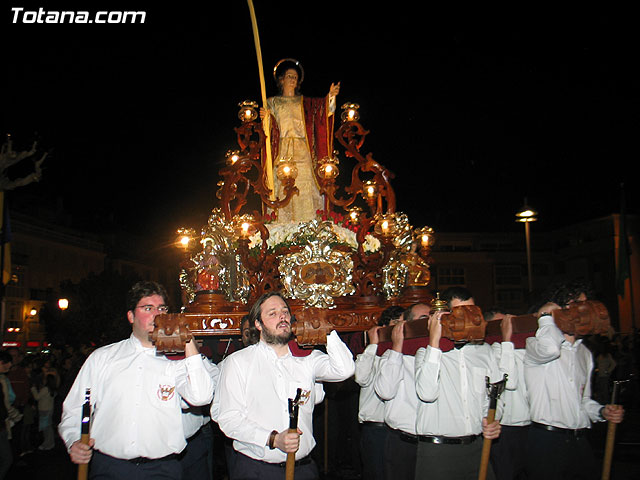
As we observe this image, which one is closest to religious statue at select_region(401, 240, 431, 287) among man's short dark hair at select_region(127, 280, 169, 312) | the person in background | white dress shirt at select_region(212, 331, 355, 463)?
the person in background

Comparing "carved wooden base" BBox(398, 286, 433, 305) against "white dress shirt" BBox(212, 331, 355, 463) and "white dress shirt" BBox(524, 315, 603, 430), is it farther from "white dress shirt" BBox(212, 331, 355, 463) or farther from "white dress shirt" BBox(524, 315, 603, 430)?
"white dress shirt" BBox(212, 331, 355, 463)

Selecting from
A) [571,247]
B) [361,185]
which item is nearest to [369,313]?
[361,185]

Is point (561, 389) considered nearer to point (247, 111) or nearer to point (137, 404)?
point (137, 404)

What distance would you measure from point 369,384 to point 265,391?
1.82 metres

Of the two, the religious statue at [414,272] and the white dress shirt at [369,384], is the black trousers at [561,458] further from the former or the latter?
the religious statue at [414,272]

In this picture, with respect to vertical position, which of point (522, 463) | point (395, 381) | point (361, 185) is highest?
point (361, 185)

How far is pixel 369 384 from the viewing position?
5172 mm

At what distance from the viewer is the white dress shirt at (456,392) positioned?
12.7 feet

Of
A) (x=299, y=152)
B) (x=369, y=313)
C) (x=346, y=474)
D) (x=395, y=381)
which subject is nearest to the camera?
(x=395, y=381)

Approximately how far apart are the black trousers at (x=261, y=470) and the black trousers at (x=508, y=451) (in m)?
2.21

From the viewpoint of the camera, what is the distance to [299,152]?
9.06 metres

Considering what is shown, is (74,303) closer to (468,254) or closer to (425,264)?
(468,254)

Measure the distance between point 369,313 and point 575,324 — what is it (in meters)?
3.08

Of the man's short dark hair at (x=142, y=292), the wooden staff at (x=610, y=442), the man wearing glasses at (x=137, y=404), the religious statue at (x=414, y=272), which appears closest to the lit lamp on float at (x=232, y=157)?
the religious statue at (x=414, y=272)
